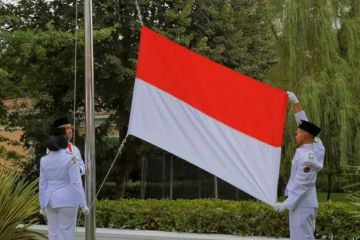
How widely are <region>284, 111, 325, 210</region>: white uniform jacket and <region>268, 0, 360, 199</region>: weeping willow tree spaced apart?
7.29 metres

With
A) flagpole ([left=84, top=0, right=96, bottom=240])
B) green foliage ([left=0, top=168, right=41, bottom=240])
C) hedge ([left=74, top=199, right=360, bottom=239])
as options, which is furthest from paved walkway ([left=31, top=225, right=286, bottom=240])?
flagpole ([left=84, top=0, right=96, bottom=240])

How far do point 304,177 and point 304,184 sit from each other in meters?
0.06

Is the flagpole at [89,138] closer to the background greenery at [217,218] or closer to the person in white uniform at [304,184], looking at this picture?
the person in white uniform at [304,184]

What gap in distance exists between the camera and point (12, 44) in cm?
1102

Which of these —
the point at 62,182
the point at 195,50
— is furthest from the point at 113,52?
the point at 62,182

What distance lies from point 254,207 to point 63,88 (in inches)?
318

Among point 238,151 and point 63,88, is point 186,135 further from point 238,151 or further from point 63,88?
point 63,88

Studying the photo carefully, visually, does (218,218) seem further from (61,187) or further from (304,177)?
(304,177)

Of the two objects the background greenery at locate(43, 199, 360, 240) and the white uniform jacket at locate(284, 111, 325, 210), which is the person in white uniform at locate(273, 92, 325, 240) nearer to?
the white uniform jacket at locate(284, 111, 325, 210)

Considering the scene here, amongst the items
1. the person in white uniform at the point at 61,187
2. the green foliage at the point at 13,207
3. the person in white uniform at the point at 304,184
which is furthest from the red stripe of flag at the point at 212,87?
the green foliage at the point at 13,207

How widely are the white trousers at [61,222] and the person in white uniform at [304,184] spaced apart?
244 centimetres

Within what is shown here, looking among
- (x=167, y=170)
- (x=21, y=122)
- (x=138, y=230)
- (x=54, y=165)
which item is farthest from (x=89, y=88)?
(x=167, y=170)

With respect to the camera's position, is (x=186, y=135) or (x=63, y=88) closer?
(x=186, y=135)

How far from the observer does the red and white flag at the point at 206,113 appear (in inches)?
224
